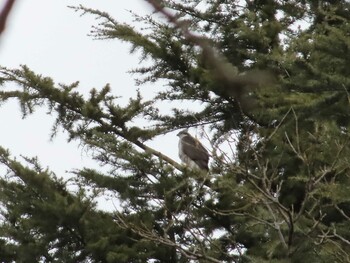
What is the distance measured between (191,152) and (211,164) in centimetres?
287

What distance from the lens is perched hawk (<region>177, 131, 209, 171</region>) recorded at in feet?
39.9

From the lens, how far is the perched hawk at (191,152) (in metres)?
12.2

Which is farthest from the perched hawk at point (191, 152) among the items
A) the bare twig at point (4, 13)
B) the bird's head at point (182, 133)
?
the bare twig at point (4, 13)

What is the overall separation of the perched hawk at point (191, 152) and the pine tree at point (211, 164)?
→ 95 cm

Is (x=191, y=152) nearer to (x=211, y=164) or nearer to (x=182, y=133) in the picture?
(x=182, y=133)

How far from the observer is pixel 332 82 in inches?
274

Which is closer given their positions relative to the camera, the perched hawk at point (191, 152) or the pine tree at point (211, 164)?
the pine tree at point (211, 164)

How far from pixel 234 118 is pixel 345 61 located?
13.2 ft

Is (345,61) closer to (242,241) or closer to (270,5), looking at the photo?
(242,241)

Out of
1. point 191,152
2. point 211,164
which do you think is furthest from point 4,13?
point 191,152

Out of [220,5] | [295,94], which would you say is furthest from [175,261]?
[220,5]

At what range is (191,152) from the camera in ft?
41.4

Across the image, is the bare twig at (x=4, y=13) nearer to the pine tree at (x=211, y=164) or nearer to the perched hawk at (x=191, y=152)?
the pine tree at (x=211, y=164)

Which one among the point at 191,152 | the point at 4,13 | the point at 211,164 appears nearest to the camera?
the point at 4,13
